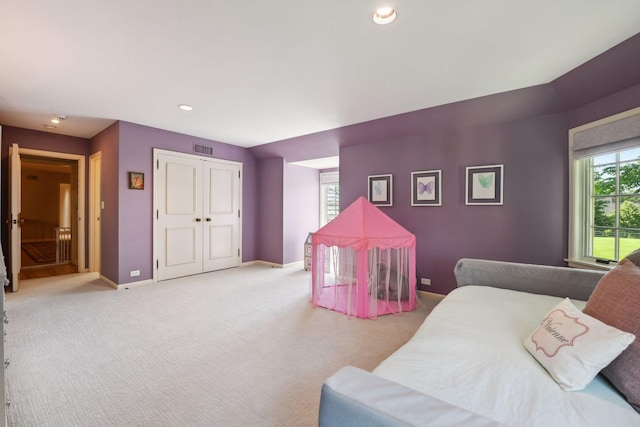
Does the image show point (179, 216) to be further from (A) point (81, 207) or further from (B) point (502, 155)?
(B) point (502, 155)

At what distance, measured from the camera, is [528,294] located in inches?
79.4

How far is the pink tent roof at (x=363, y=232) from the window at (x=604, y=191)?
1.66m

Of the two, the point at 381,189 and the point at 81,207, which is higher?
the point at 381,189

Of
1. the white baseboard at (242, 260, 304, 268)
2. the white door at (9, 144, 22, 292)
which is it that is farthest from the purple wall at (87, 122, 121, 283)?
the white baseboard at (242, 260, 304, 268)

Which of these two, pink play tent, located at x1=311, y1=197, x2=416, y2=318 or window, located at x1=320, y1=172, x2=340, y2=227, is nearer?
pink play tent, located at x1=311, y1=197, x2=416, y2=318

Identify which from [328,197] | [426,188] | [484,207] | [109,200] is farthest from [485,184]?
[109,200]

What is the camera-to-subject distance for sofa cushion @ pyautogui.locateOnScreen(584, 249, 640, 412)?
977mm

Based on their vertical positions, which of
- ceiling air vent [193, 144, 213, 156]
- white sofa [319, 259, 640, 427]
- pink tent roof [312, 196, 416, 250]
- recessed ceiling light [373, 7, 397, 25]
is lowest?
white sofa [319, 259, 640, 427]

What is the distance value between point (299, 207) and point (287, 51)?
4126 millimetres

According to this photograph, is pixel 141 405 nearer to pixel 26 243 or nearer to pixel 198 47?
pixel 198 47

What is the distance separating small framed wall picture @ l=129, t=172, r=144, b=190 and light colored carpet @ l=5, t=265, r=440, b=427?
1540mm

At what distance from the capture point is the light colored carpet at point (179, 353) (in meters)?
1.67

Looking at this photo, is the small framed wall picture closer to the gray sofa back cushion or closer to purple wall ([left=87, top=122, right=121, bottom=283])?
purple wall ([left=87, top=122, right=121, bottom=283])

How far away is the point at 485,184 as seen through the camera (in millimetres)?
3457
